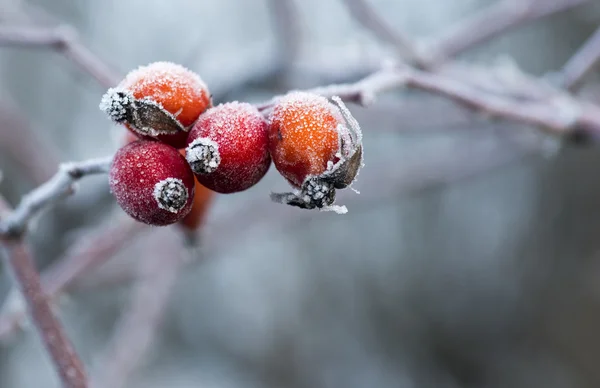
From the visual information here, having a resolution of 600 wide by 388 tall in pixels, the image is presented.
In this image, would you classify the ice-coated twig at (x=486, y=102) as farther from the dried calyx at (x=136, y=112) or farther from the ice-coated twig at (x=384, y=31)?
the ice-coated twig at (x=384, y=31)

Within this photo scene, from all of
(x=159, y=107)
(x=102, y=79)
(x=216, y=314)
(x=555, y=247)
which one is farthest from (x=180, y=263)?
(x=216, y=314)

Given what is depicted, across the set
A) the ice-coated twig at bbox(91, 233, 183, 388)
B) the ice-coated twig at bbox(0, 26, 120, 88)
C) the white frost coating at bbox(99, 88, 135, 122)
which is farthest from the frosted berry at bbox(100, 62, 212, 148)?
the ice-coated twig at bbox(91, 233, 183, 388)

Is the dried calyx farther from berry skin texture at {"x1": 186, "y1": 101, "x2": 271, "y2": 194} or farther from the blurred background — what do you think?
the blurred background

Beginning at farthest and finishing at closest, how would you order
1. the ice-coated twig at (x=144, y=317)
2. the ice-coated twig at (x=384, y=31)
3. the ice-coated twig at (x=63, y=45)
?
the ice-coated twig at (x=144, y=317) → the ice-coated twig at (x=384, y=31) → the ice-coated twig at (x=63, y=45)

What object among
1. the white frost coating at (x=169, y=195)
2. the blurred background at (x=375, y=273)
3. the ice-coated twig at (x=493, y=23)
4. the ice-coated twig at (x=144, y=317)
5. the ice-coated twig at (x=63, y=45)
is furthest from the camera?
the blurred background at (x=375, y=273)

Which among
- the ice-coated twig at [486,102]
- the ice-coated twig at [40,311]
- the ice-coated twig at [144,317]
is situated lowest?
the ice-coated twig at [144,317]

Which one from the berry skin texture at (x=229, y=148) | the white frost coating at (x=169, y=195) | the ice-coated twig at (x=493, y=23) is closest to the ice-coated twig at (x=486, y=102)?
the berry skin texture at (x=229, y=148)
